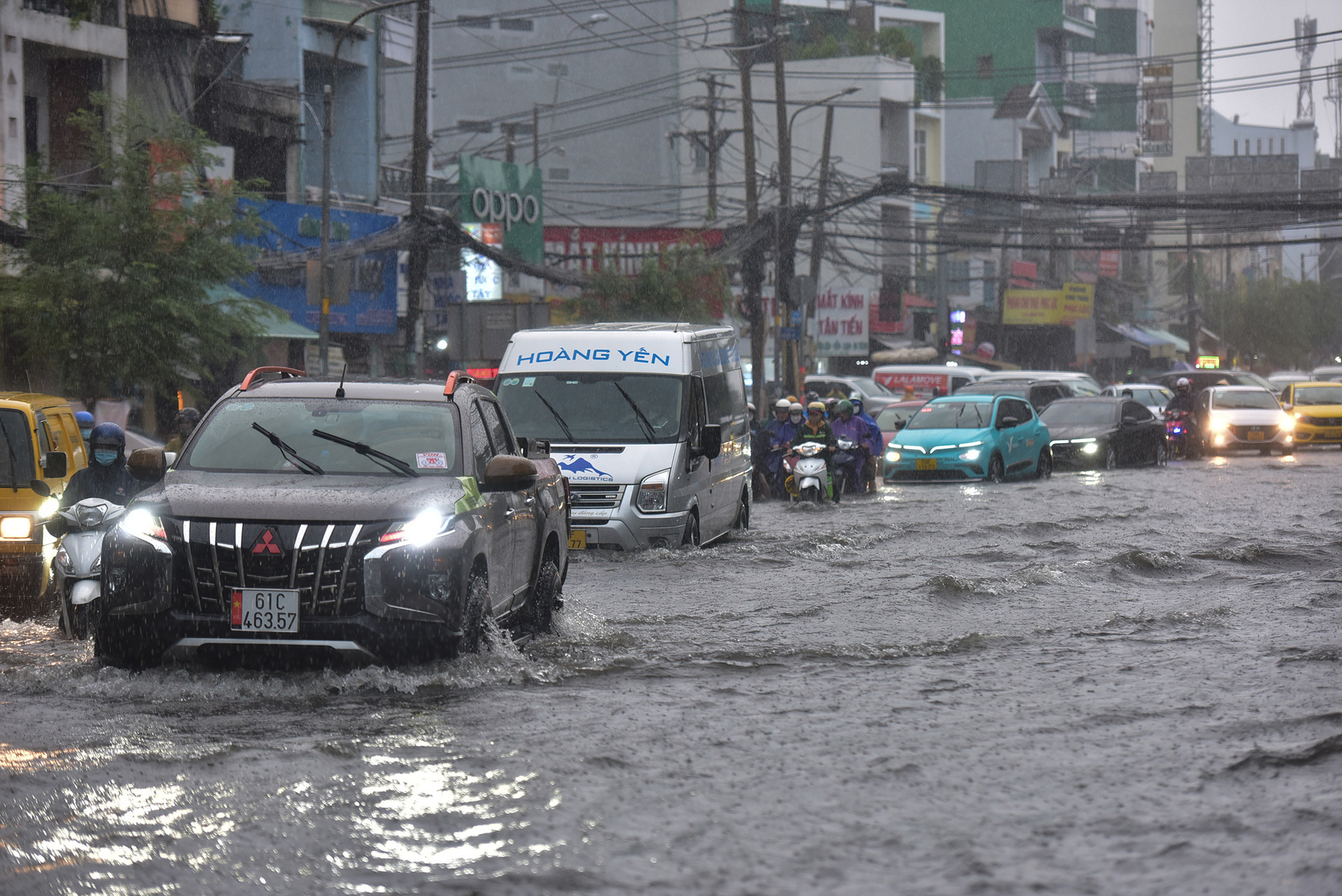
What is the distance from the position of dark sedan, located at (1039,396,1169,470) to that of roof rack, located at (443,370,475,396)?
20802 millimetres

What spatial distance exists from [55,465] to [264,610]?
11.9 feet

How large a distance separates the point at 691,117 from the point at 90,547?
5784cm

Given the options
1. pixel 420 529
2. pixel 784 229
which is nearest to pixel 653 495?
pixel 420 529

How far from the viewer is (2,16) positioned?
25.9 metres

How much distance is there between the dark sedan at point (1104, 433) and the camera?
96.3ft

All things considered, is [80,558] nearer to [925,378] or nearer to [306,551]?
[306,551]

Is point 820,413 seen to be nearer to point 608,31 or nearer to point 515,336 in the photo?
point 515,336

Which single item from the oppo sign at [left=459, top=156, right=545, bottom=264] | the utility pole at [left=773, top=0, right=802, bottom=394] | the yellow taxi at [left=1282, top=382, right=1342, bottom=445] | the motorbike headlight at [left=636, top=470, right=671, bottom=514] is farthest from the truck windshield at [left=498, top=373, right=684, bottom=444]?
the oppo sign at [left=459, top=156, right=545, bottom=264]

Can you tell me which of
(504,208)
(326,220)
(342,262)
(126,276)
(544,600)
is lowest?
(544,600)

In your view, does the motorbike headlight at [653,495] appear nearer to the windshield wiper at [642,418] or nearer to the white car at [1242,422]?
the windshield wiper at [642,418]

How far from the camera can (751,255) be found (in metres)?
36.7

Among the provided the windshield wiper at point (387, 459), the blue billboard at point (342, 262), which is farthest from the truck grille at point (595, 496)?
the blue billboard at point (342, 262)

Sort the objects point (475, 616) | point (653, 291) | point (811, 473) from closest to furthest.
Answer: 1. point (475, 616)
2. point (811, 473)
3. point (653, 291)

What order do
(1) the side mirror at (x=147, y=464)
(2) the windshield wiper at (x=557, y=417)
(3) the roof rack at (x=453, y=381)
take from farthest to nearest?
1. (2) the windshield wiper at (x=557, y=417)
2. (3) the roof rack at (x=453, y=381)
3. (1) the side mirror at (x=147, y=464)
